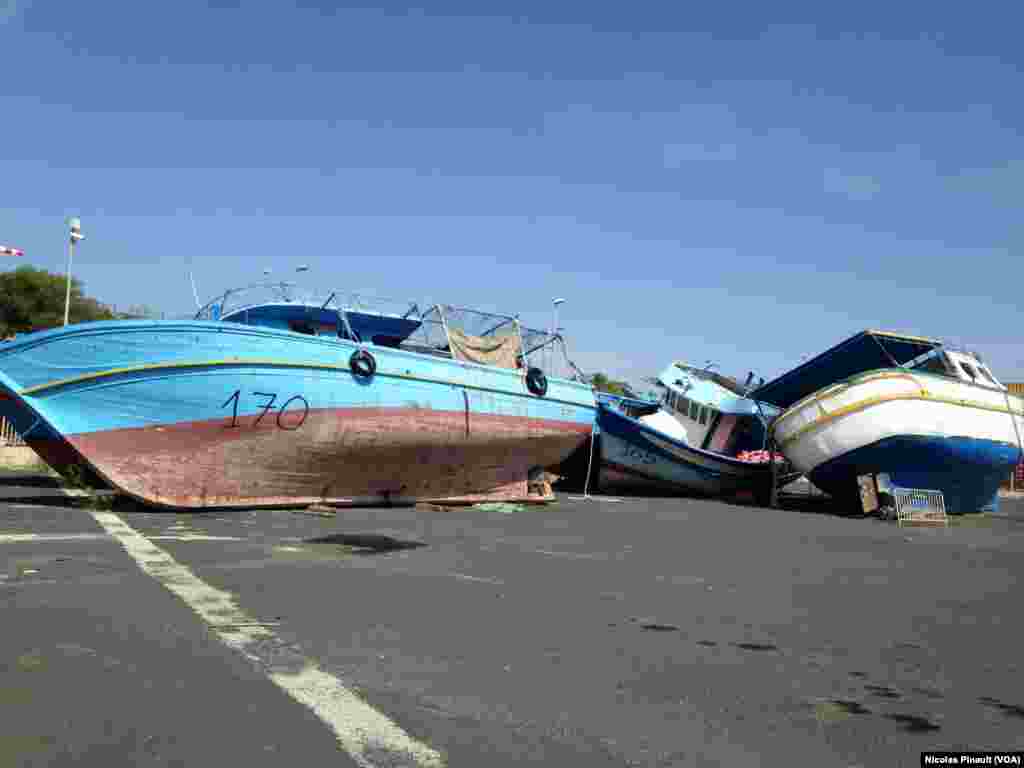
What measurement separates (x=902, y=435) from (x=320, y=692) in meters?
14.2

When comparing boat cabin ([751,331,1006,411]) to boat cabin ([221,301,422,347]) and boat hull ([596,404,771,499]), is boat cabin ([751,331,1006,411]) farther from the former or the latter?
boat cabin ([221,301,422,347])

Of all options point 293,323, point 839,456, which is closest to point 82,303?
point 293,323

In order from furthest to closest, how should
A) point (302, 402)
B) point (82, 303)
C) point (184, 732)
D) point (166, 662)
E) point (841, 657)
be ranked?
point (82, 303) < point (302, 402) < point (841, 657) < point (166, 662) < point (184, 732)

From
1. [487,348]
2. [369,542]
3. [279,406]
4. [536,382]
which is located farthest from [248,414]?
[536,382]

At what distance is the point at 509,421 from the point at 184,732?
11.7 metres

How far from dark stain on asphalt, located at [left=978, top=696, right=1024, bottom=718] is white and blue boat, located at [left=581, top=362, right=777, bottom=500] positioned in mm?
13951

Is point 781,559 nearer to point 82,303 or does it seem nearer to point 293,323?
point 293,323

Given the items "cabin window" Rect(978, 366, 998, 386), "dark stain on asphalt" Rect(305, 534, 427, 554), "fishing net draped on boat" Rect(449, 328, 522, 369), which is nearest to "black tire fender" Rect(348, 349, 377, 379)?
"fishing net draped on boat" Rect(449, 328, 522, 369)

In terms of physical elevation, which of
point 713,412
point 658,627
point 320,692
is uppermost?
point 713,412

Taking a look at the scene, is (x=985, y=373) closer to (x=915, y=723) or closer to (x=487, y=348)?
(x=487, y=348)

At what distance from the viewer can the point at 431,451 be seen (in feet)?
44.5

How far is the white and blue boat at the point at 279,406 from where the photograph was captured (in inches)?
410

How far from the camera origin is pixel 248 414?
11156 mm

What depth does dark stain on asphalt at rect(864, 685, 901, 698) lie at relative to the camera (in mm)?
3914
